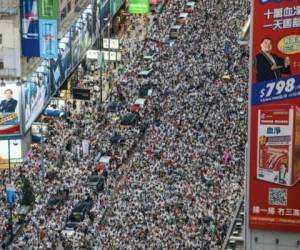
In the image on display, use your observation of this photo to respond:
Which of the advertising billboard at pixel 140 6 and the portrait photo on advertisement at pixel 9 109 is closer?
the portrait photo on advertisement at pixel 9 109

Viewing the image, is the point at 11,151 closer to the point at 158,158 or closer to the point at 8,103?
the point at 8,103

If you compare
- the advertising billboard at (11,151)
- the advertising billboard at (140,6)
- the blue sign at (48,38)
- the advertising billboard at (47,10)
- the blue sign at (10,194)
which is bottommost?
the blue sign at (10,194)

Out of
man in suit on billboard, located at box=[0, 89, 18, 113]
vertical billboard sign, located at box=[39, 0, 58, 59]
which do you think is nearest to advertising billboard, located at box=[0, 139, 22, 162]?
man in suit on billboard, located at box=[0, 89, 18, 113]

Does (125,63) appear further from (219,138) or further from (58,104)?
(219,138)

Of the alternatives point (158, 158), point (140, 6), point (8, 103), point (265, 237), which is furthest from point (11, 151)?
point (265, 237)

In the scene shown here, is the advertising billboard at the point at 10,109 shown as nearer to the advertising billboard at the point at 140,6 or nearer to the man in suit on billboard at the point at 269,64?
the advertising billboard at the point at 140,6

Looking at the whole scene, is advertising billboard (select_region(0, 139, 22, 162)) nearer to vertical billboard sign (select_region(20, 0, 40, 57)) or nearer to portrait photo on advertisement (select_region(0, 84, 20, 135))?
portrait photo on advertisement (select_region(0, 84, 20, 135))

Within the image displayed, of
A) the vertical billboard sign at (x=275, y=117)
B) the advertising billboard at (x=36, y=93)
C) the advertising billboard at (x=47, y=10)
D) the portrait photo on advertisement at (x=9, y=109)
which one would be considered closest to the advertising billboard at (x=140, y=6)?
the advertising billboard at (x=36, y=93)

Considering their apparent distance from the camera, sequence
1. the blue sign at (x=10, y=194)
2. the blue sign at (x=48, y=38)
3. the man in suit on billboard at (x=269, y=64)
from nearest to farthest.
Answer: the man in suit on billboard at (x=269, y=64) < the blue sign at (x=10, y=194) < the blue sign at (x=48, y=38)
